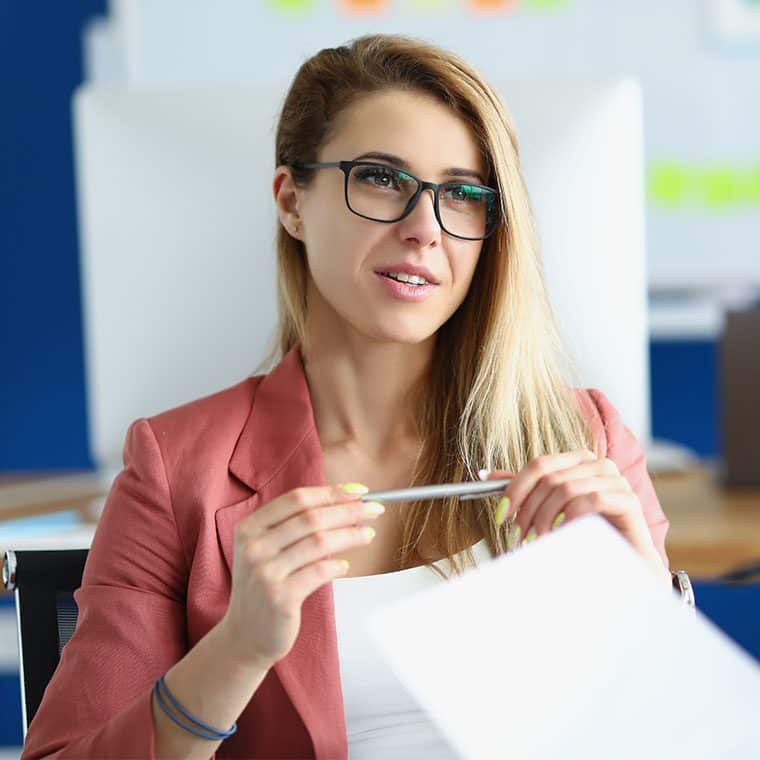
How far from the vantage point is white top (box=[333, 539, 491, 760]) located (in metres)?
1.19

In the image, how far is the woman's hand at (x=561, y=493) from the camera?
1016 millimetres

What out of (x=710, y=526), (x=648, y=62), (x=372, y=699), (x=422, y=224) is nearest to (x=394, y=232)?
(x=422, y=224)

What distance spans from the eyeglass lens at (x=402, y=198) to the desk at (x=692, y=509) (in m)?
0.51

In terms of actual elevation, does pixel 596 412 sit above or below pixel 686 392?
above

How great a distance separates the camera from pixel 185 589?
123cm

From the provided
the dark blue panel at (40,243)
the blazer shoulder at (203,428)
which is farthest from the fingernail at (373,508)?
the dark blue panel at (40,243)

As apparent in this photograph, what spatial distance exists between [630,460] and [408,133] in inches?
17.3

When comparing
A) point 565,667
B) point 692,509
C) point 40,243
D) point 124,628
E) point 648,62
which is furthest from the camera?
point 40,243

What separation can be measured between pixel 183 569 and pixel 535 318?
0.48 meters

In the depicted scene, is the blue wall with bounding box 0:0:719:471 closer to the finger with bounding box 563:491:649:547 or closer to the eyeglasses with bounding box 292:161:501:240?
the eyeglasses with bounding box 292:161:501:240

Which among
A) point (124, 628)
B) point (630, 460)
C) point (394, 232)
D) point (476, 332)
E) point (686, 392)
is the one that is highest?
point (394, 232)

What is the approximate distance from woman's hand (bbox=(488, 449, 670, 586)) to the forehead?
0.38 metres

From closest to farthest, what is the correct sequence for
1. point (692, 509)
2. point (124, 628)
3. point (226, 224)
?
1. point (124, 628)
2. point (226, 224)
3. point (692, 509)

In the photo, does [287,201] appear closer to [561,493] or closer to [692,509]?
[561,493]
